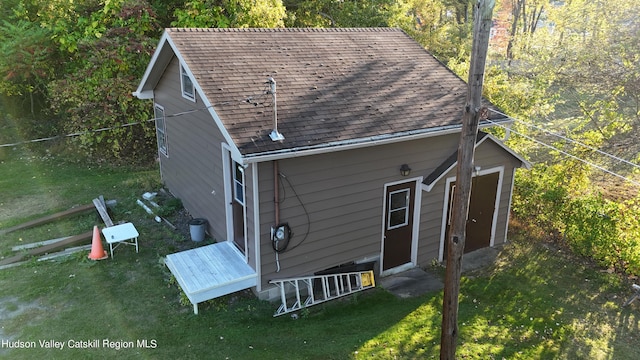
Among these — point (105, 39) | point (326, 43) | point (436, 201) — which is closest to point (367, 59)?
point (326, 43)

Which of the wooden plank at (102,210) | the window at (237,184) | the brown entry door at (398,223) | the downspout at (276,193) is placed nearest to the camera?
the downspout at (276,193)

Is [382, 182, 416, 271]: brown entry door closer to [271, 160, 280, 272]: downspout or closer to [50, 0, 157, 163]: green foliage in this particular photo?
[271, 160, 280, 272]: downspout

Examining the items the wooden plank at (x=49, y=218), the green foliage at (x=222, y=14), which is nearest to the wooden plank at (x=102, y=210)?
the wooden plank at (x=49, y=218)

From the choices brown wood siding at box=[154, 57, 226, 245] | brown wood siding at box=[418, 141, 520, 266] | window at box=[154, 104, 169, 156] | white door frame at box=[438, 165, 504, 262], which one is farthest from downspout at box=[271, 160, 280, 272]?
window at box=[154, 104, 169, 156]

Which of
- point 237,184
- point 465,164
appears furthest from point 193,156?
point 465,164

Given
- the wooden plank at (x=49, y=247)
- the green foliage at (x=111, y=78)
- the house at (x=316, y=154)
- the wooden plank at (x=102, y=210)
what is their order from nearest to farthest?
the house at (x=316, y=154), the wooden plank at (x=49, y=247), the wooden plank at (x=102, y=210), the green foliage at (x=111, y=78)

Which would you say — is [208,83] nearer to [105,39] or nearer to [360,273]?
[360,273]

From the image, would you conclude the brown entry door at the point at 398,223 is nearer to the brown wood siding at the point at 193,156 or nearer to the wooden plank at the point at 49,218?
the brown wood siding at the point at 193,156
